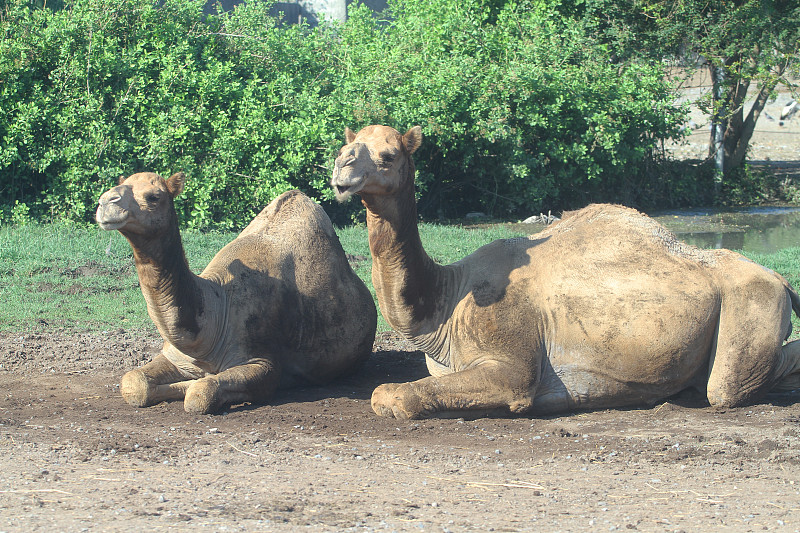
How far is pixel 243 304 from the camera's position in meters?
7.30

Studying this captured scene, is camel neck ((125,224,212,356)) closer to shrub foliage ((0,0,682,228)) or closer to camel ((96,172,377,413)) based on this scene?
camel ((96,172,377,413))

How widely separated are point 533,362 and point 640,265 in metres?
1.02

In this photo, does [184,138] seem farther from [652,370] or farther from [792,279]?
[652,370]

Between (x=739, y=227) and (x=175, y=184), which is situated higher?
(x=175, y=184)

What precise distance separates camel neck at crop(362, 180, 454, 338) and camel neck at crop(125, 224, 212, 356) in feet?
4.37

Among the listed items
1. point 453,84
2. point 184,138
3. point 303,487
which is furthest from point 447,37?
point 303,487

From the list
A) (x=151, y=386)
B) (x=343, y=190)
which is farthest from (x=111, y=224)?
(x=343, y=190)

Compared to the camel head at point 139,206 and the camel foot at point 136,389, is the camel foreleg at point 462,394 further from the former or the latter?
the camel head at point 139,206

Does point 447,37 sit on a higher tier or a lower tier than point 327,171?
higher

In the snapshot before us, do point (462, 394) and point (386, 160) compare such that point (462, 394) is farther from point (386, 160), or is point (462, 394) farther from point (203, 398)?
point (203, 398)

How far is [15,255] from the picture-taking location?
12.0m

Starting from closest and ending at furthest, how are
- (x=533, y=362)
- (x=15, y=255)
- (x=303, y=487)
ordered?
1. (x=303, y=487)
2. (x=533, y=362)
3. (x=15, y=255)

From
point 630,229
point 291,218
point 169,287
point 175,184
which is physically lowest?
point 169,287

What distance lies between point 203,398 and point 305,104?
9.76 m
